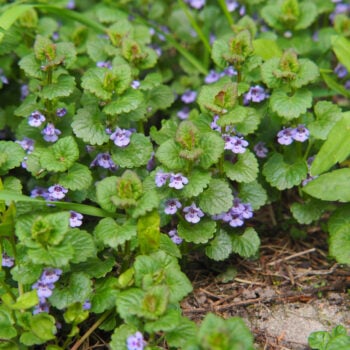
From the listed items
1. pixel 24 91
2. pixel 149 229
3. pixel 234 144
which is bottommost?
pixel 24 91

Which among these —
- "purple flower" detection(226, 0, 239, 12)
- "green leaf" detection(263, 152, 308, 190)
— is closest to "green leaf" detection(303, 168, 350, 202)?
"green leaf" detection(263, 152, 308, 190)

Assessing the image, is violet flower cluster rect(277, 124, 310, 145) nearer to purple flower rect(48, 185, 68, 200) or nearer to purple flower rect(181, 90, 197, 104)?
purple flower rect(181, 90, 197, 104)

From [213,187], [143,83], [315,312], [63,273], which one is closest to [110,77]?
[143,83]

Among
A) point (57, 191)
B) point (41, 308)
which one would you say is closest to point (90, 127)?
point (57, 191)

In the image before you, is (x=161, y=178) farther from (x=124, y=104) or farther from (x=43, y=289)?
(x=43, y=289)

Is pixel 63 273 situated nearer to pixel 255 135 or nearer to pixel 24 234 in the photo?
pixel 24 234
